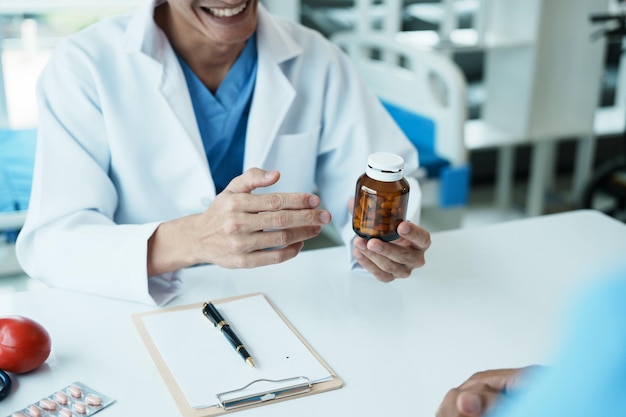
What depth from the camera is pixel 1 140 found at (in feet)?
7.54

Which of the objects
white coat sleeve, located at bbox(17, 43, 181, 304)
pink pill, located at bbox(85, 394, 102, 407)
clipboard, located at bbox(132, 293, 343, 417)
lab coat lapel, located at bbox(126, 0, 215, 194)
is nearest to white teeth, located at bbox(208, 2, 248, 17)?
lab coat lapel, located at bbox(126, 0, 215, 194)

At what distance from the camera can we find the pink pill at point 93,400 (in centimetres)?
90

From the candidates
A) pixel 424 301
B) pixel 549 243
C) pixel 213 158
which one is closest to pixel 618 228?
pixel 549 243

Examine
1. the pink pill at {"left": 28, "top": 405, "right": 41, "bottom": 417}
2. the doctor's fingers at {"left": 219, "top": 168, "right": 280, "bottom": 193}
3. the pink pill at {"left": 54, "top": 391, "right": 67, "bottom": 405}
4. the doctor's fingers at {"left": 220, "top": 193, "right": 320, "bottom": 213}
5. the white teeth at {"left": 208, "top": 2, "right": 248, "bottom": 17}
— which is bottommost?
the pink pill at {"left": 54, "top": 391, "right": 67, "bottom": 405}

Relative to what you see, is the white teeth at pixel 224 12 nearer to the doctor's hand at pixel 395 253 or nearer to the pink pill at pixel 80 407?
the doctor's hand at pixel 395 253

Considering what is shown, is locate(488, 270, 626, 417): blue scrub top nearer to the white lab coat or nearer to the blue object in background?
the white lab coat

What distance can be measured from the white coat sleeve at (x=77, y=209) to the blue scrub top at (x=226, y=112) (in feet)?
0.64

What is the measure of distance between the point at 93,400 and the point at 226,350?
190 mm

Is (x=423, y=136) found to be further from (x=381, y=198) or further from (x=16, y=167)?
(x=381, y=198)

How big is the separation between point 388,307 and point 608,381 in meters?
0.75

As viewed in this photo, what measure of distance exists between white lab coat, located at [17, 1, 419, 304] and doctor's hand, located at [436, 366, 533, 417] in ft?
1.71

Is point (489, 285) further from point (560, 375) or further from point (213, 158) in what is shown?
point (560, 375)

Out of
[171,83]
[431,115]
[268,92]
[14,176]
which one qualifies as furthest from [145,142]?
[431,115]

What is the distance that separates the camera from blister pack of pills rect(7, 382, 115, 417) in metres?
0.88
